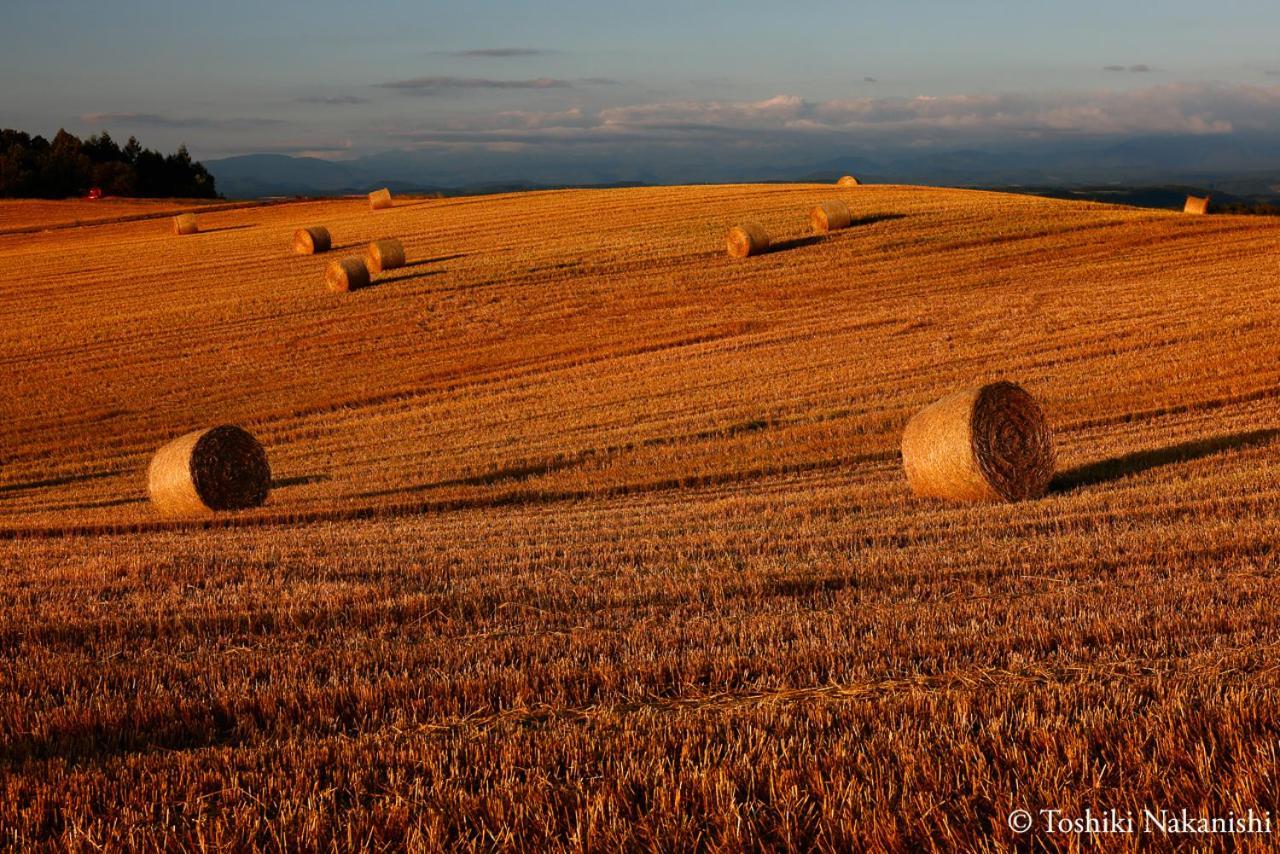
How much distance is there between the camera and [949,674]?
501 centimetres

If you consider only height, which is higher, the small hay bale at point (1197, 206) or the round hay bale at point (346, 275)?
the small hay bale at point (1197, 206)

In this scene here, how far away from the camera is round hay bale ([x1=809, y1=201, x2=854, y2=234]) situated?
37781 mm

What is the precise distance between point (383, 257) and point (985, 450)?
2644cm

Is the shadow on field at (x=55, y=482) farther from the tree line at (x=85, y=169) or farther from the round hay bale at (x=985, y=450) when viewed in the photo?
the tree line at (x=85, y=169)

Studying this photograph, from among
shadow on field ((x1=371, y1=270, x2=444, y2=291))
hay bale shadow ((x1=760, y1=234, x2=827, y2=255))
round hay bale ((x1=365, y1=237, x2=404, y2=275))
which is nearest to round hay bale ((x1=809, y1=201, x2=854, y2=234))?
hay bale shadow ((x1=760, y1=234, x2=827, y2=255))

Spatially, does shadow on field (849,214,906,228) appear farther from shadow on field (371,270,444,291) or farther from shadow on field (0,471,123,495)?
shadow on field (0,471,123,495)

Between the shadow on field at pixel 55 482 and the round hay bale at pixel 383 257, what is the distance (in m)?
17.5

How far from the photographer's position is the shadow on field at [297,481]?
16.6 meters

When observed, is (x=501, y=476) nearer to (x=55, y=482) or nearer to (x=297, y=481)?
(x=297, y=481)

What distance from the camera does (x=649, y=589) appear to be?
24.4 ft

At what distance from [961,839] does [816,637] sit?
2484 millimetres

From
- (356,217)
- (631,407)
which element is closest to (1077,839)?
(631,407)

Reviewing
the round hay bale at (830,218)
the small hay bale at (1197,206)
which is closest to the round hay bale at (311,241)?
the round hay bale at (830,218)

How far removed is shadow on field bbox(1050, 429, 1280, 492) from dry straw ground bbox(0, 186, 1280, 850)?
7cm
